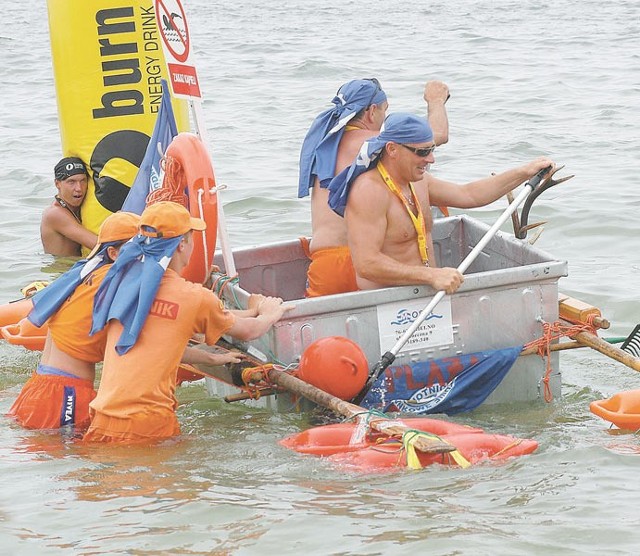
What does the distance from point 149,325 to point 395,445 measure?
1.38 meters

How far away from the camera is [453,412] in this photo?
22.9 feet

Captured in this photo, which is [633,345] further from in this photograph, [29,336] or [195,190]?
[29,336]

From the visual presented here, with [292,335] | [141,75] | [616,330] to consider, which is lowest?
[616,330]

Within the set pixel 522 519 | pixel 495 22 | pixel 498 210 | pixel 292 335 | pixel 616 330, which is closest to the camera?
pixel 522 519

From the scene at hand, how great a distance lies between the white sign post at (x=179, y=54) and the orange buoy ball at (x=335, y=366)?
1.21 metres

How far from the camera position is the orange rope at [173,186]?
→ 7.37m

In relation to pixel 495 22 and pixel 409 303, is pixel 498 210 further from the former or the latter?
pixel 495 22

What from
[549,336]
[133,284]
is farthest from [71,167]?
[549,336]

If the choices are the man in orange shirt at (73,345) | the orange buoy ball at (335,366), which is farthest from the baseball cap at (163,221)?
the orange buoy ball at (335,366)

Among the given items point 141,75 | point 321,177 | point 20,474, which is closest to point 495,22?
point 141,75

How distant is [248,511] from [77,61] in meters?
4.79

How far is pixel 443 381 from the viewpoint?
6930 millimetres

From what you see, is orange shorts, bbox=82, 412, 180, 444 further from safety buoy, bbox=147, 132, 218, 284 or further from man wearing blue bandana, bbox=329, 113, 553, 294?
man wearing blue bandana, bbox=329, 113, 553, 294

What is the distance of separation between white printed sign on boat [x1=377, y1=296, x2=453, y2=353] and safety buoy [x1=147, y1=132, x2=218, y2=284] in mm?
1152
